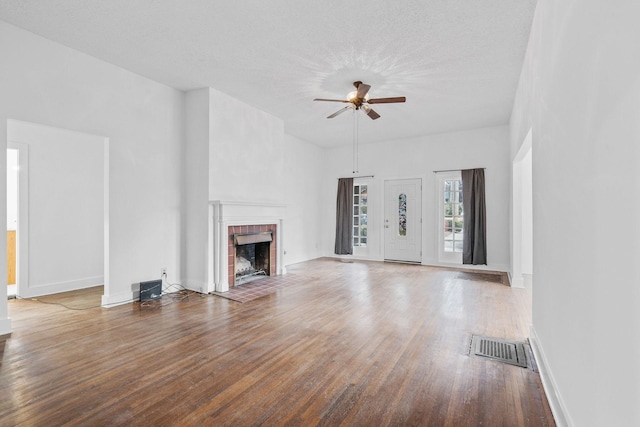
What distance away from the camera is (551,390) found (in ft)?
6.70

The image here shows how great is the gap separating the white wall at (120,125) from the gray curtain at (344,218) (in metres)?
4.28

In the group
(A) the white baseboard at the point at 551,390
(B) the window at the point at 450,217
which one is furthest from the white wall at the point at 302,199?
(A) the white baseboard at the point at 551,390

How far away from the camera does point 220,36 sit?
3354mm

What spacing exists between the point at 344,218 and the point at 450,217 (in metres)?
2.50

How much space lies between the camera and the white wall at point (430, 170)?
6.56 meters

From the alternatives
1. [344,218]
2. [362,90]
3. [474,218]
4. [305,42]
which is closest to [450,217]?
[474,218]

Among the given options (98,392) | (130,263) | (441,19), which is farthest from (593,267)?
(130,263)

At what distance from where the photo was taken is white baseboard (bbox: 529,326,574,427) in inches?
68.8

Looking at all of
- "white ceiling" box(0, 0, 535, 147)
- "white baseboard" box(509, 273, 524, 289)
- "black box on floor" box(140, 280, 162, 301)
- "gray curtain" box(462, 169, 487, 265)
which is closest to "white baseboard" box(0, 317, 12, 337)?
"black box on floor" box(140, 280, 162, 301)

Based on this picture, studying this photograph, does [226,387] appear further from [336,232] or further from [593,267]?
[336,232]

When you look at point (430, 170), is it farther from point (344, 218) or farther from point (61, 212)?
point (61, 212)

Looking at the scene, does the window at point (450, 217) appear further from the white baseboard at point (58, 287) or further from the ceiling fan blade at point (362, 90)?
the white baseboard at point (58, 287)

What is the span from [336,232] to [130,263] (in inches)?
197

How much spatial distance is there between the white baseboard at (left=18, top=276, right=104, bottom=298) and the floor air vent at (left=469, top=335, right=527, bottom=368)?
214 inches
